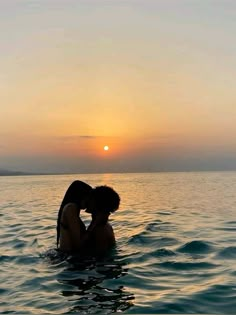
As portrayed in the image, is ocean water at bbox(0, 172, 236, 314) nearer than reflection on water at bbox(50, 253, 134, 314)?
No

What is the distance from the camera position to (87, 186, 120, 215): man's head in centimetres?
990

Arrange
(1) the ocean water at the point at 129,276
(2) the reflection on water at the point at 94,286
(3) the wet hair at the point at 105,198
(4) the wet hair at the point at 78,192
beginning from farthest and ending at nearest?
(4) the wet hair at the point at 78,192 < (3) the wet hair at the point at 105,198 < (1) the ocean water at the point at 129,276 < (2) the reflection on water at the point at 94,286

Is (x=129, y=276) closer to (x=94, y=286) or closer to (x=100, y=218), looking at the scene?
(x=94, y=286)

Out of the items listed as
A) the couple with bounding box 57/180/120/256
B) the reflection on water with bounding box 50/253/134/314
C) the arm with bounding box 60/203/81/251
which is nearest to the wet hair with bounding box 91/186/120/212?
the couple with bounding box 57/180/120/256

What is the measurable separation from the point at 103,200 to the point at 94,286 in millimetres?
2236

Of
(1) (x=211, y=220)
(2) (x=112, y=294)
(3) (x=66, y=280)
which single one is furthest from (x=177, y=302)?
(1) (x=211, y=220)

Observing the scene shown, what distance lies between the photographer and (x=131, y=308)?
275 inches

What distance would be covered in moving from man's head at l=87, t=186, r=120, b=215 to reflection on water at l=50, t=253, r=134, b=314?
4.11 ft

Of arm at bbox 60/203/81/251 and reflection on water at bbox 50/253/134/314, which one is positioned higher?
arm at bbox 60/203/81/251

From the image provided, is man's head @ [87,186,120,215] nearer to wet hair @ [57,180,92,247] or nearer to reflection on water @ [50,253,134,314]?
wet hair @ [57,180,92,247]

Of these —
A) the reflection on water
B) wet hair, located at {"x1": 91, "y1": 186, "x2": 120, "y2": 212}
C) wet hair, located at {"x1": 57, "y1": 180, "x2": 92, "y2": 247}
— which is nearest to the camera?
the reflection on water

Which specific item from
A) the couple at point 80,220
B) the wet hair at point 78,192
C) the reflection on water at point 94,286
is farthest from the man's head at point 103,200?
the reflection on water at point 94,286

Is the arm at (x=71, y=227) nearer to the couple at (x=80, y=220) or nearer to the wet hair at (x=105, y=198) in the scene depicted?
the couple at (x=80, y=220)

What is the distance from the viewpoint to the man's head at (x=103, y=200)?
32.5 ft
